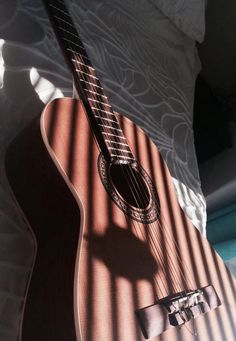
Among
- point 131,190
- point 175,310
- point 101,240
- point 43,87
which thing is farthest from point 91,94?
point 175,310

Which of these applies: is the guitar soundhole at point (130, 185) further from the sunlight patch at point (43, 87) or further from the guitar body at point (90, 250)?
the sunlight patch at point (43, 87)

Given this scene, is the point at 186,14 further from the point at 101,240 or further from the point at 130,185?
the point at 101,240

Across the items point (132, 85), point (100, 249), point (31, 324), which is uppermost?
point (132, 85)

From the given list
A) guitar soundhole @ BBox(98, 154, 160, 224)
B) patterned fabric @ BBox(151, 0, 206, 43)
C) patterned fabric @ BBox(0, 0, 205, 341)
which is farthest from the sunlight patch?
patterned fabric @ BBox(151, 0, 206, 43)

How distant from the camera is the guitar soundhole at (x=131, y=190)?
0.64m

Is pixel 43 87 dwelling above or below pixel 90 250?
above

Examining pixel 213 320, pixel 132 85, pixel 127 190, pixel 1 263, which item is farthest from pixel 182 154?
pixel 1 263

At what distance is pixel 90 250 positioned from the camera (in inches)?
20.4

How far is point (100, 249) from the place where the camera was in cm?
53

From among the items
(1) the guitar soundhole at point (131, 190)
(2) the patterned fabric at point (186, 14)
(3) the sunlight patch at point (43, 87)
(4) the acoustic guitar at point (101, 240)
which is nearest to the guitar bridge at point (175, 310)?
(4) the acoustic guitar at point (101, 240)

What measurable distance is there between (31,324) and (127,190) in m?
0.29

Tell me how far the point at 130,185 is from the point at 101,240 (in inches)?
Answer: 6.7

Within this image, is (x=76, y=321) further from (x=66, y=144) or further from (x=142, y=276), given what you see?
(x=66, y=144)

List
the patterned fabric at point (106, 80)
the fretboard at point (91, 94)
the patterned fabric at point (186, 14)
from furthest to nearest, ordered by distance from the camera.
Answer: the patterned fabric at point (186, 14) < the fretboard at point (91, 94) < the patterned fabric at point (106, 80)
